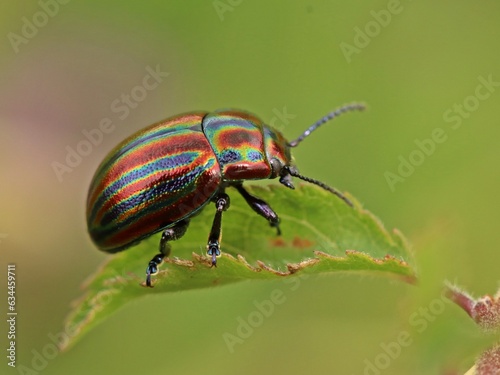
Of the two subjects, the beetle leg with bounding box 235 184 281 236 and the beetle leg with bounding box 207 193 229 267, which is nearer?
the beetle leg with bounding box 207 193 229 267

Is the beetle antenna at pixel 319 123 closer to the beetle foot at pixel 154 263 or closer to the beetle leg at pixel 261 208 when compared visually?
the beetle leg at pixel 261 208

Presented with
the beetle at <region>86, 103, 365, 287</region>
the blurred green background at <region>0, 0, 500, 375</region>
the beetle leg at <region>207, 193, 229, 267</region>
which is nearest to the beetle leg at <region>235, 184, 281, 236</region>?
the beetle at <region>86, 103, 365, 287</region>

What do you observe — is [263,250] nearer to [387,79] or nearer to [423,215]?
[423,215]

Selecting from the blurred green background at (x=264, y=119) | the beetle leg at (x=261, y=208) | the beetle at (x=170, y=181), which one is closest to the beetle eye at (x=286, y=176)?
the beetle at (x=170, y=181)

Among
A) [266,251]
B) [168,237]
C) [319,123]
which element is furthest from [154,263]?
[319,123]

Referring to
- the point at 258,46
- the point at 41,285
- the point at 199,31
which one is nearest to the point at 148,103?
the point at 199,31

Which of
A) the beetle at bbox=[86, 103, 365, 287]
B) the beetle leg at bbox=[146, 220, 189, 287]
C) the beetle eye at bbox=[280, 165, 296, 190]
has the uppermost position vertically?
the beetle at bbox=[86, 103, 365, 287]

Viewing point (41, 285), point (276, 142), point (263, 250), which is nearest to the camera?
point (263, 250)

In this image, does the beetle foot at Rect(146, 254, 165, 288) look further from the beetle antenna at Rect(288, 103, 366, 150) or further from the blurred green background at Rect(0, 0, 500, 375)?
the blurred green background at Rect(0, 0, 500, 375)
